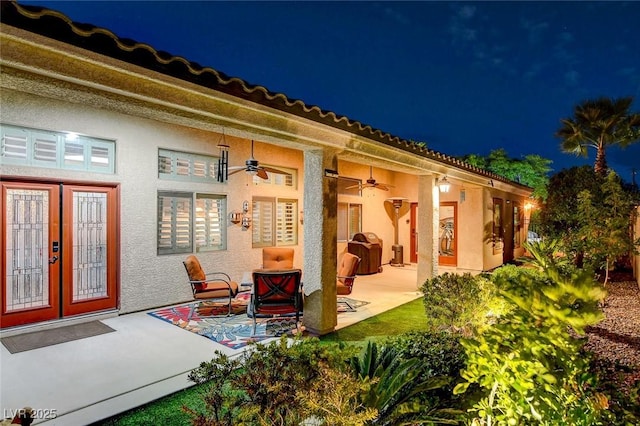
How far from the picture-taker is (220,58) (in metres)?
54.8

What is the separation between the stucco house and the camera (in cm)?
314

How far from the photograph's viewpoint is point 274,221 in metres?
10.1

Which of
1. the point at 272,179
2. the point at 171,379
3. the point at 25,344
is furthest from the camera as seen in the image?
the point at 272,179

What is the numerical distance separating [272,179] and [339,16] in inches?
1507

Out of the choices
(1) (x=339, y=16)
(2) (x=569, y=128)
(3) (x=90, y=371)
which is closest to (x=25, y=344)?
(3) (x=90, y=371)

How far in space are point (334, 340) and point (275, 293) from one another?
1.25m

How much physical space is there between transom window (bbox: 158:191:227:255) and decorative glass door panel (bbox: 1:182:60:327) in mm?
1944

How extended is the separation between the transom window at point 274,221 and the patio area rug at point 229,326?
3.02 metres

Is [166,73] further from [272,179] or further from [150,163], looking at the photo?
[272,179]

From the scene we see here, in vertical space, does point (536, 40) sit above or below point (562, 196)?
above

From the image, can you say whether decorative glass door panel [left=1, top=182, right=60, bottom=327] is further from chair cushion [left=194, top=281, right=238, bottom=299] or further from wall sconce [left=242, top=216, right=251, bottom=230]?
wall sconce [left=242, top=216, right=251, bottom=230]

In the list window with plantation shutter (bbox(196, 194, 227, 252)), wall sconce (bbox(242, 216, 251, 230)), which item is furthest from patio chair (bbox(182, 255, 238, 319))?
wall sconce (bbox(242, 216, 251, 230))

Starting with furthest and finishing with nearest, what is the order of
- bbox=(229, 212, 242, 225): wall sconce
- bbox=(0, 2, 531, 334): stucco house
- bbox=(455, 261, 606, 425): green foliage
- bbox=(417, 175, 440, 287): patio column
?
bbox=(417, 175, 440, 287): patio column
bbox=(229, 212, 242, 225): wall sconce
bbox=(0, 2, 531, 334): stucco house
bbox=(455, 261, 606, 425): green foliage

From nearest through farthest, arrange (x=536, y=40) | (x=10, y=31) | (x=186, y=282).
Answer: (x=10, y=31) < (x=186, y=282) < (x=536, y=40)
